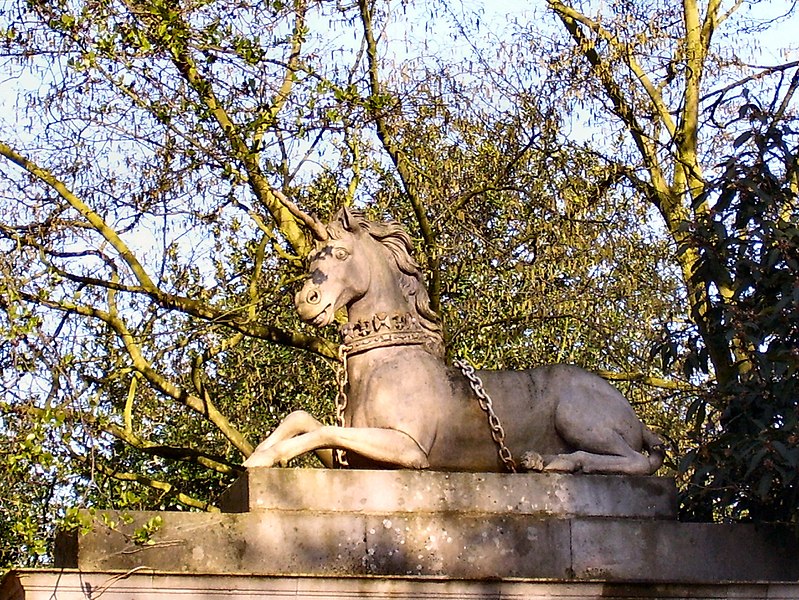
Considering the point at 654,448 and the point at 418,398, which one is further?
the point at 654,448

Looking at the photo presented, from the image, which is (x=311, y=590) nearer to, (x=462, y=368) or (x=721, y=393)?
(x=462, y=368)

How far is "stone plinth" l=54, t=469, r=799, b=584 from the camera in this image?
26.9 feet

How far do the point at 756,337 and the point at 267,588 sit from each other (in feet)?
12.9

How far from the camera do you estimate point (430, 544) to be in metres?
8.51

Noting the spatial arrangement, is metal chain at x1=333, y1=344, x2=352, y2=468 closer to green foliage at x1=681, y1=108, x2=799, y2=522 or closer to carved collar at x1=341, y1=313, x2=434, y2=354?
carved collar at x1=341, y1=313, x2=434, y2=354

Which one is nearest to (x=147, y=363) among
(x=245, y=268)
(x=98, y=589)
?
(x=245, y=268)

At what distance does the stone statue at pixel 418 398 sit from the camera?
29.4 ft

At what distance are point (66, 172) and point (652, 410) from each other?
602cm

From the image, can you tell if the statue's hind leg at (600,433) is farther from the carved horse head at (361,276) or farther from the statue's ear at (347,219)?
the statue's ear at (347,219)

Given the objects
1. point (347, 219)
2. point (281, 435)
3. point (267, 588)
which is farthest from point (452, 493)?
point (347, 219)

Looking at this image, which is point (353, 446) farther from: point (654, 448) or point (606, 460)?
point (654, 448)

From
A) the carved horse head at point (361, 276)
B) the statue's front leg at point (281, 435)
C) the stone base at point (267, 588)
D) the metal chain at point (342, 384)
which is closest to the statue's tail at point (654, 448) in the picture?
the stone base at point (267, 588)

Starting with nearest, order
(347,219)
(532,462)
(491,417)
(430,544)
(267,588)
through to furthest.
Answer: (267,588)
(430,544)
(532,462)
(491,417)
(347,219)

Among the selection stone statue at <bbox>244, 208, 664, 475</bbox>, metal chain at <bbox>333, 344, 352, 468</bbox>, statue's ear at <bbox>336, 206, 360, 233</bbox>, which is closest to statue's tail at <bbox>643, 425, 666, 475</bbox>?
stone statue at <bbox>244, 208, 664, 475</bbox>
